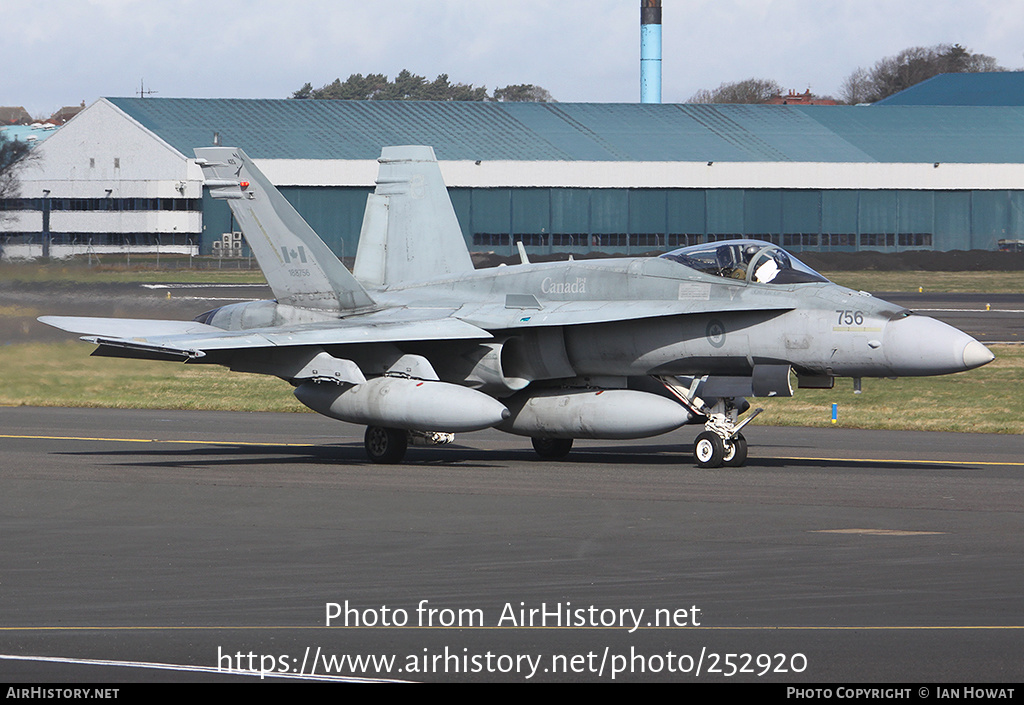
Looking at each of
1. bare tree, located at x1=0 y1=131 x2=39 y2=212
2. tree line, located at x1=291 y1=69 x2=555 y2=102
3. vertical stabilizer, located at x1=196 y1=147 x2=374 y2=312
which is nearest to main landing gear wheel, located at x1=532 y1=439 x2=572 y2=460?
vertical stabilizer, located at x1=196 y1=147 x2=374 y2=312

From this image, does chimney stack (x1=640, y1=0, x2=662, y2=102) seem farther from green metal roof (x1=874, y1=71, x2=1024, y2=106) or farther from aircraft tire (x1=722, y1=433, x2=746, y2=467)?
aircraft tire (x1=722, y1=433, x2=746, y2=467)

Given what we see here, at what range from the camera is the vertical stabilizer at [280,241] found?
19719 millimetres

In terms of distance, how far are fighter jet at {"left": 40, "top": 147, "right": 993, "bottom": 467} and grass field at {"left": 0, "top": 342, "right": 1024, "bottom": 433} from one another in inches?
242

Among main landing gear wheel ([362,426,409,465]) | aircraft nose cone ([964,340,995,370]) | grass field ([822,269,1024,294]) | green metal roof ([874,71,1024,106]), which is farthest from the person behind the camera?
green metal roof ([874,71,1024,106])

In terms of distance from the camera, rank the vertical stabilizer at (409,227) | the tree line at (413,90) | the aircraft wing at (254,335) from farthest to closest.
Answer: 1. the tree line at (413,90)
2. the vertical stabilizer at (409,227)
3. the aircraft wing at (254,335)

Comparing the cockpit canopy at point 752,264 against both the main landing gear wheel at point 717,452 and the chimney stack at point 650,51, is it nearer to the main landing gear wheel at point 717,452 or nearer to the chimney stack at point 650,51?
the main landing gear wheel at point 717,452

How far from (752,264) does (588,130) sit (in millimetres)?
62106

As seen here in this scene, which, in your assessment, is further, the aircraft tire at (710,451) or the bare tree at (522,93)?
the bare tree at (522,93)

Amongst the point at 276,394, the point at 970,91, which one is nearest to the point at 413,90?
the point at 970,91

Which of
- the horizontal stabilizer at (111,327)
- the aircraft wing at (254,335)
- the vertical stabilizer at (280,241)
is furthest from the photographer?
the vertical stabilizer at (280,241)

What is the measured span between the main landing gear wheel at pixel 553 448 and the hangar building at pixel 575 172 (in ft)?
180

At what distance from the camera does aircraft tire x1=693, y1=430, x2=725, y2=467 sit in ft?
56.3

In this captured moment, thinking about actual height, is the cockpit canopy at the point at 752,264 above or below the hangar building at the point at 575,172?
below

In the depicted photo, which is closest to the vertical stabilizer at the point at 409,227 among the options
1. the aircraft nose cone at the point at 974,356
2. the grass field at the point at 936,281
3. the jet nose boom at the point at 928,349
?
the jet nose boom at the point at 928,349
